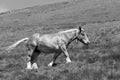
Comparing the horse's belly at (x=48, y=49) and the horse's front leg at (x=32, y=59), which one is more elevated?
the horse's belly at (x=48, y=49)

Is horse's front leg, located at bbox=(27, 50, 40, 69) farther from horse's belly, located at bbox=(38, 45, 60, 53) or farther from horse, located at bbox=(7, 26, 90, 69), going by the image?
horse's belly, located at bbox=(38, 45, 60, 53)

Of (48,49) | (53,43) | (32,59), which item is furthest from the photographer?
(32,59)

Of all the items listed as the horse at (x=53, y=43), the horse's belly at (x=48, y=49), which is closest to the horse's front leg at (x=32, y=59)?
the horse at (x=53, y=43)

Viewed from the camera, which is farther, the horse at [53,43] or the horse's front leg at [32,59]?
the horse's front leg at [32,59]

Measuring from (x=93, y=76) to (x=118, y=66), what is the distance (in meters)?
1.65

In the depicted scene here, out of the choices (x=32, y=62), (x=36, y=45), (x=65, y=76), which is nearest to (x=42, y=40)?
(x=36, y=45)

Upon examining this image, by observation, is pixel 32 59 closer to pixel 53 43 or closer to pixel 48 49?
pixel 48 49

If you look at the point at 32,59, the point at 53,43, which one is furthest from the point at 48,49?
the point at 32,59

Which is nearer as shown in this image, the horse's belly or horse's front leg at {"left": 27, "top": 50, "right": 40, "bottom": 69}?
the horse's belly

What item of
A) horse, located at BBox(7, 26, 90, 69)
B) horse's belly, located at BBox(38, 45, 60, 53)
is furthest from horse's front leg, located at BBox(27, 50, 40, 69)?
horse's belly, located at BBox(38, 45, 60, 53)

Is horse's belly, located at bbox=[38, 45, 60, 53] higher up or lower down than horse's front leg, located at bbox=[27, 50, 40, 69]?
higher up

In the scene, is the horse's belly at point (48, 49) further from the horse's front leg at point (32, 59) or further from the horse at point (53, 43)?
the horse's front leg at point (32, 59)

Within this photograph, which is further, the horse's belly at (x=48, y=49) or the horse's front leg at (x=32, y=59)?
the horse's front leg at (x=32, y=59)

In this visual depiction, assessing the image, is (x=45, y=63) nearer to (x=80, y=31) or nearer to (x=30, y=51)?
(x=30, y=51)
